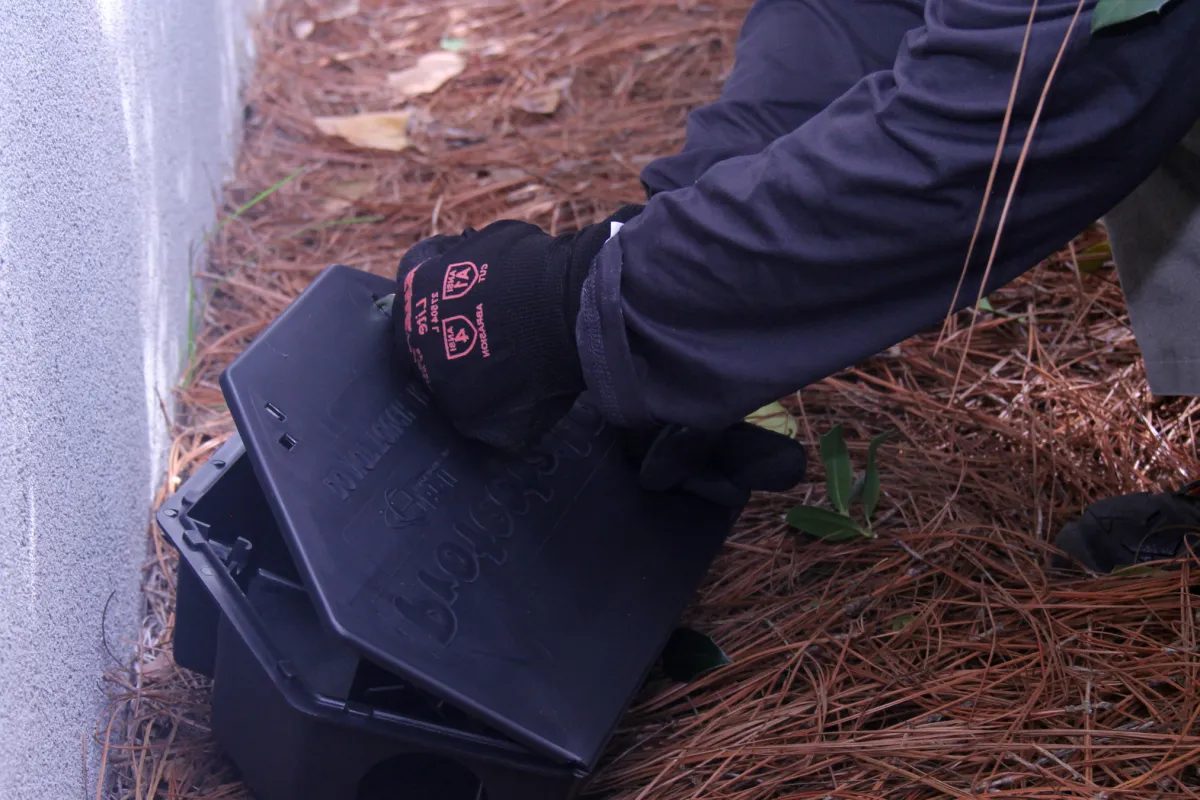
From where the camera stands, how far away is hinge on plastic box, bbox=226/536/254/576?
35.9 inches

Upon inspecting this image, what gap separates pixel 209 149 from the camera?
1693mm

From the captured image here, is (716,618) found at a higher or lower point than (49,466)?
lower

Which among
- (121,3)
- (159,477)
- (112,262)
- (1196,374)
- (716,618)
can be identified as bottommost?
(716,618)

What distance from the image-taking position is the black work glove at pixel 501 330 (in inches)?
37.8

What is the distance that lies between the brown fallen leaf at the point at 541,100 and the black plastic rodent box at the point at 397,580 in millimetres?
1029

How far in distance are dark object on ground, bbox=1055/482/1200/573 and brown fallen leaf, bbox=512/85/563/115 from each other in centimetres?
A: 128

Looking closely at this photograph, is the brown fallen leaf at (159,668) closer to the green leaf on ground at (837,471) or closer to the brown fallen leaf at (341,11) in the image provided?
the green leaf on ground at (837,471)

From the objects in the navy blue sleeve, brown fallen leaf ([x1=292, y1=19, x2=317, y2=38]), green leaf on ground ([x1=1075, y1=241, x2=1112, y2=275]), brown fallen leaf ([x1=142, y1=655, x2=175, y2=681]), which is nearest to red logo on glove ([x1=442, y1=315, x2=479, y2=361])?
the navy blue sleeve

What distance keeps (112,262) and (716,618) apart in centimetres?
79

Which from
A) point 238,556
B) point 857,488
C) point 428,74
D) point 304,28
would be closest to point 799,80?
point 857,488

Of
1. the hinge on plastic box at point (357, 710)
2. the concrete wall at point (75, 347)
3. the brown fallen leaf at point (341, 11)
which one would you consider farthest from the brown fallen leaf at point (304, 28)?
the hinge on plastic box at point (357, 710)

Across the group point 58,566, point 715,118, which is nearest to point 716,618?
point 715,118

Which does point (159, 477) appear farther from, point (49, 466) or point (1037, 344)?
point (1037, 344)

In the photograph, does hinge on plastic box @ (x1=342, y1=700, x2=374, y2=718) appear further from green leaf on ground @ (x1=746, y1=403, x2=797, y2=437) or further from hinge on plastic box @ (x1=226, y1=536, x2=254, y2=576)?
green leaf on ground @ (x1=746, y1=403, x2=797, y2=437)
